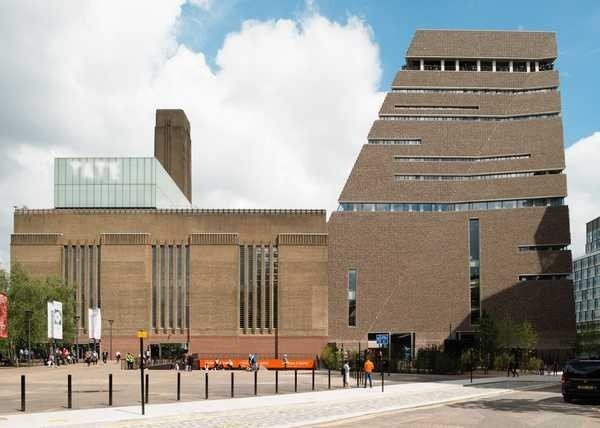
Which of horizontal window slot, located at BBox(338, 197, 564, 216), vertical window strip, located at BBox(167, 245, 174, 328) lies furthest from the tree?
horizontal window slot, located at BBox(338, 197, 564, 216)

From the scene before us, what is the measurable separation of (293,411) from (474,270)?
6827 cm

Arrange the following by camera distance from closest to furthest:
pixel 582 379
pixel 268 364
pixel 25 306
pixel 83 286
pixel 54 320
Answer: pixel 582 379 < pixel 54 320 < pixel 25 306 < pixel 268 364 < pixel 83 286

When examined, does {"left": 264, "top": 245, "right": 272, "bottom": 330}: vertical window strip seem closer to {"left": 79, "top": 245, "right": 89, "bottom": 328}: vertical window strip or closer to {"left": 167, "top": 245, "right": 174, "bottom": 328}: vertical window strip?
{"left": 167, "top": 245, "right": 174, "bottom": 328}: vertical window strip

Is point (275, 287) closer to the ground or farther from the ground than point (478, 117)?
closer to the ground

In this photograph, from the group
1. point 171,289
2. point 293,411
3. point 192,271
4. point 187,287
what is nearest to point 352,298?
point 192,271

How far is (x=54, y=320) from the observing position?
45.3 metres

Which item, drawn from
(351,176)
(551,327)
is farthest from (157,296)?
(551,327)

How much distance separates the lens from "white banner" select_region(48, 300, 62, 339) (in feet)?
146

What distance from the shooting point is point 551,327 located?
90250 mm

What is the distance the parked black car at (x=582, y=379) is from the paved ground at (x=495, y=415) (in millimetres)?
431

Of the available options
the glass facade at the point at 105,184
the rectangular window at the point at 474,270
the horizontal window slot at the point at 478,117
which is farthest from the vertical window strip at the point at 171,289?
the rectangular window at the point at 474,270

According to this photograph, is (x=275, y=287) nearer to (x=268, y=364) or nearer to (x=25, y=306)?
(x=268, y=364)

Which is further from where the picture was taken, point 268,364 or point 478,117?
point 478,117

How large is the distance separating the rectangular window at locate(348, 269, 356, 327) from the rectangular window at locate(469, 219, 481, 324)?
509 inches
